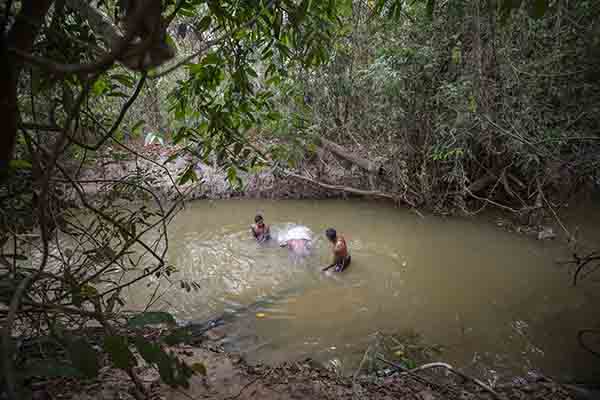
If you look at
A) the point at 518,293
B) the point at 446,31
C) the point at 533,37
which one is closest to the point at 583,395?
the point at 518,293

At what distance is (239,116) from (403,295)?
12.4 feet

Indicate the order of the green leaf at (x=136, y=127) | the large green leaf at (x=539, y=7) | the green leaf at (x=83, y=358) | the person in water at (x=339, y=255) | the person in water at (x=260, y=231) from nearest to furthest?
the green leaf at (x=83, y=358), the large green leaf at (x=539, y=7), the green leaf at (x=136, y=127), the person in water at (x=339, y=255), the person in water at (x=260, y=231)

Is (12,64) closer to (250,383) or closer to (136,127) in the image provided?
(136,127)

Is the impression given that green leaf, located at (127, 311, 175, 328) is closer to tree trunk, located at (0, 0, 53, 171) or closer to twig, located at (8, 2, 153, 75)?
tree trunk, located at (0, 0, 53, 171)

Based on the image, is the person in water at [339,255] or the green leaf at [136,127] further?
the person in water at [339,255]

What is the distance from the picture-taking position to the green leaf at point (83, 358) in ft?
3.05

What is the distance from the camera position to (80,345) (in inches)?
37.8

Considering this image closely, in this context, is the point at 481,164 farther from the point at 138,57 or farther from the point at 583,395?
the point at 138,57

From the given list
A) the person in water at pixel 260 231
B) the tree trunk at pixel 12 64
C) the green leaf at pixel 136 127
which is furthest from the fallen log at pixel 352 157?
the tree trunk at pixel 12 64

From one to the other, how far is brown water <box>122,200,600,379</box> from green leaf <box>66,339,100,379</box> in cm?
280

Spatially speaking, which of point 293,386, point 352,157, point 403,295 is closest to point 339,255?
point 403,295

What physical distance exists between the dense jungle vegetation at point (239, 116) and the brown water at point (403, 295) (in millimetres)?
737

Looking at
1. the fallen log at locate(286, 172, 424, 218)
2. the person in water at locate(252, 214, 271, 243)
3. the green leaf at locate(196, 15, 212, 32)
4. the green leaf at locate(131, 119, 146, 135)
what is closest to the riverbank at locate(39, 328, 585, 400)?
the green leaf at locate(131, 119, 146, 135)

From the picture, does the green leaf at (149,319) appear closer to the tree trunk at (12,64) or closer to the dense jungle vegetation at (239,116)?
the dense jungle vegetation at (239,116)
